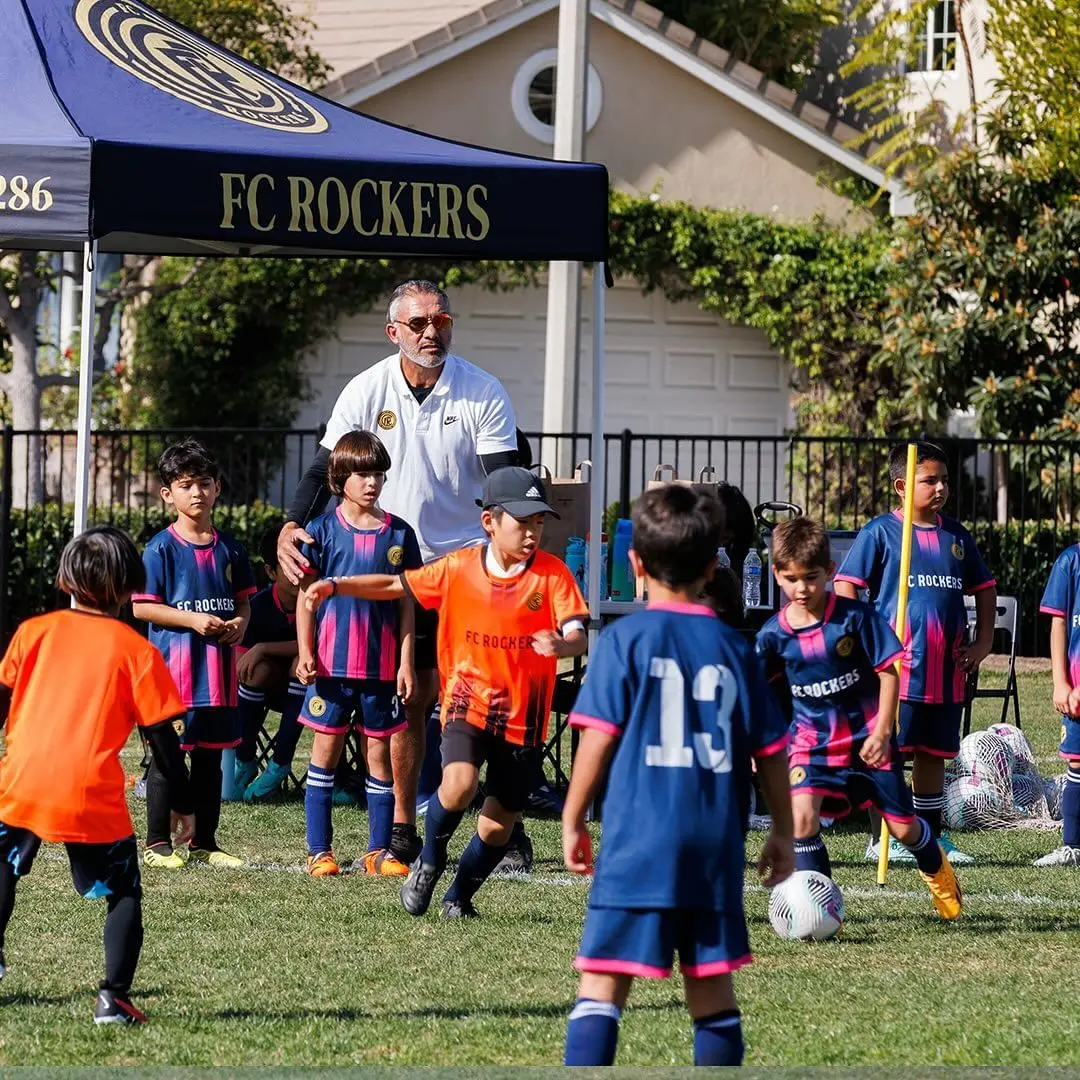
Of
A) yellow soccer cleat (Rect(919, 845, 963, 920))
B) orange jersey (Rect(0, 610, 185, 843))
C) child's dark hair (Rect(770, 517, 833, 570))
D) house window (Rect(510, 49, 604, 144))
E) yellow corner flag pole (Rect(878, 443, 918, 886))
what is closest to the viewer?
orange jersey (Rect(0, 610, 185, 843))

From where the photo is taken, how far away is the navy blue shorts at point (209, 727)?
7719 mm

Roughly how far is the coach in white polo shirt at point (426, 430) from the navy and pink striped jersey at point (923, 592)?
1521 millimetres

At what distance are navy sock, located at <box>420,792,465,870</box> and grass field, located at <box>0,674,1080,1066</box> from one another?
24 centimetres

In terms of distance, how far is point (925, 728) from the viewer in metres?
7.85

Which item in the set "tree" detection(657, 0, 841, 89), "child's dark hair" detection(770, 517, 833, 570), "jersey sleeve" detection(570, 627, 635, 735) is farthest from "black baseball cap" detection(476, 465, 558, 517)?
"tree" detection(657, 0, 841, 89)

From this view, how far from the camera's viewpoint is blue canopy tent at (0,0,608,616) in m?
7.38

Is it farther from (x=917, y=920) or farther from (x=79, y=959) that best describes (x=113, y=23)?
(x=917, y=920)

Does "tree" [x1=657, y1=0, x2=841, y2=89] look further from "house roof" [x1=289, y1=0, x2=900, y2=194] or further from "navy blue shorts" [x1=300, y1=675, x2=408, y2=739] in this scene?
"navy blue shorts" [x1=300, y1=675, x2=408, y2=739]

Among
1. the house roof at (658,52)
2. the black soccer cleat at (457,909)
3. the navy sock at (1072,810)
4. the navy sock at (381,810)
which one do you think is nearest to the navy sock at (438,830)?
the black soccer cleat at (457,909)

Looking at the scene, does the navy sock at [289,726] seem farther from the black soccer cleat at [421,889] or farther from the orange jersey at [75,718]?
the orange jersey at [75,718]

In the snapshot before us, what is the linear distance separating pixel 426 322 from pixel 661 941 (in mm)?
3987

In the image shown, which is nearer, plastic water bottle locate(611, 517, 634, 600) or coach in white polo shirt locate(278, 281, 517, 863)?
coach in white polo shirt locate(278, 281, 517, 863)

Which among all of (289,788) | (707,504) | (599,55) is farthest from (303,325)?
(707,504)

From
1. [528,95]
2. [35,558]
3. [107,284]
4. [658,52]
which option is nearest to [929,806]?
[35,558]
